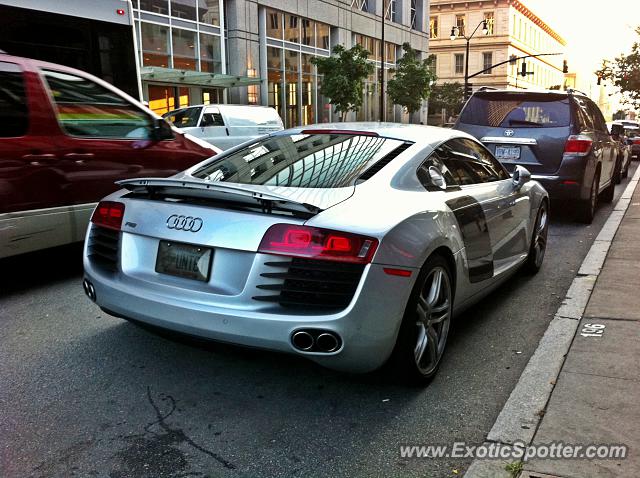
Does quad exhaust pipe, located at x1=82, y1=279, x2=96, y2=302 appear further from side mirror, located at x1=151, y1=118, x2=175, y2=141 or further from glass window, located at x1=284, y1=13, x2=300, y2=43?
glass window, located at x1=284, y1=13, x2=300, y2=43

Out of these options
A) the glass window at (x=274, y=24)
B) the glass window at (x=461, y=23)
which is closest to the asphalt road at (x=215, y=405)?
the glass window at (x=274, y=24)

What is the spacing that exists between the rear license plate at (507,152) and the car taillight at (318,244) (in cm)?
627

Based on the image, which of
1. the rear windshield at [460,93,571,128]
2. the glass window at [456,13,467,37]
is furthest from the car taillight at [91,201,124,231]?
the glass window at [456,13,467,37]

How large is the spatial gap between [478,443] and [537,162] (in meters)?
6.43

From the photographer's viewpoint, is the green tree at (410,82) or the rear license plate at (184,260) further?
the green tree at (410,82)

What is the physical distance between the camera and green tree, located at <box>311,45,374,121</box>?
30.8m

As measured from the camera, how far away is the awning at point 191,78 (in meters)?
21.3

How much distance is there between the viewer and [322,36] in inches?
1435

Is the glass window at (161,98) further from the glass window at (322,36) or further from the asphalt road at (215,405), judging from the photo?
the asphalt road at (215,405)

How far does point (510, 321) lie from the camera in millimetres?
4715

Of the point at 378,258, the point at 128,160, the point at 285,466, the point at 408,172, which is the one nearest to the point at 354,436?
the point at 285,466

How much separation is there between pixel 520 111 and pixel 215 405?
7.03m

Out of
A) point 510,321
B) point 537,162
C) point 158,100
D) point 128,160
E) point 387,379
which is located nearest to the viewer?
point 387,379

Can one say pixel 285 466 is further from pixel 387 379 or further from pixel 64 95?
pixel 64 95
